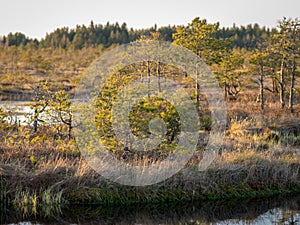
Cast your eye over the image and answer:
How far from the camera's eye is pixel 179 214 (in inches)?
332

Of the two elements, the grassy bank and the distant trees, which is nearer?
the grassy bank

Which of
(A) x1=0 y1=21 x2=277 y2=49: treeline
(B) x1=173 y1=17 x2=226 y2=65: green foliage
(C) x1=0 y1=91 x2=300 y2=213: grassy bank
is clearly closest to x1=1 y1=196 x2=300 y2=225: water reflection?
(C) x1=0 y1=91 x2=300 y2=213: grassy bank

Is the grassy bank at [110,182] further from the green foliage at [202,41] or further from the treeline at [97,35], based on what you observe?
→ the treeline at [97,35]

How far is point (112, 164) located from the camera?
30.6 feet

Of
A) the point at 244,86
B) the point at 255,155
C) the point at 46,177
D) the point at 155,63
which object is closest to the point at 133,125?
the point at 46,177

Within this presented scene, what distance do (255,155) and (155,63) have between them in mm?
5785

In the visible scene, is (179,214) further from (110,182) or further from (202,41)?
(202,41)

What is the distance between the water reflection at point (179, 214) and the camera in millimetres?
7891

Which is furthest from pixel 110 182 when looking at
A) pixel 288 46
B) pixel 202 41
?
pixel 288 46

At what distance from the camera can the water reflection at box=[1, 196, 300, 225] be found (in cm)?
789

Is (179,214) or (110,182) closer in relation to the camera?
(179,214)

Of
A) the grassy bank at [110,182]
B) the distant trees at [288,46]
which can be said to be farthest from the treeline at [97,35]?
the grassy bank at [110,182]

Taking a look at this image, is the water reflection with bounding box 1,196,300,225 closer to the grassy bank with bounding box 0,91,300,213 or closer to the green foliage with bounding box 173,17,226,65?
the grassy bank with bounding box 0,91,300,213

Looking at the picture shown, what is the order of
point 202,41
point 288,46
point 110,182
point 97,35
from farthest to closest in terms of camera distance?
1. point 97,35
2. point 288,46
3. point 202,41
4. point 110,182
